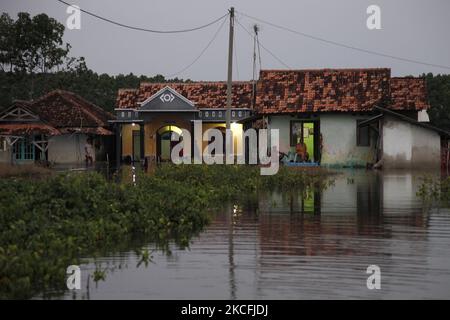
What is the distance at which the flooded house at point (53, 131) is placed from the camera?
44.8 m

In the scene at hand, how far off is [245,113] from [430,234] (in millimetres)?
36207

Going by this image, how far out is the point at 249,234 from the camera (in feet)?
45.0

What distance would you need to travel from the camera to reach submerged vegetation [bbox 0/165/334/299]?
9328 mm

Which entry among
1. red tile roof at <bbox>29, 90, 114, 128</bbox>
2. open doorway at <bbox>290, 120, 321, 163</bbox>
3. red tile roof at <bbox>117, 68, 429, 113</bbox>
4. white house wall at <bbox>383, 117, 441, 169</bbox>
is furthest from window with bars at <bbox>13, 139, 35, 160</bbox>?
white house wall at <bbox>383, 117, 441, 169</bbox>

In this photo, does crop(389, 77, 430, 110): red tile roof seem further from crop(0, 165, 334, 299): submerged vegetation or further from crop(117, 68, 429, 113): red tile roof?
crop(0, 165, 334, 299): submerged vegetation

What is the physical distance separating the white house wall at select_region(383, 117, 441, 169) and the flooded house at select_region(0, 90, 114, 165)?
18.3 metres

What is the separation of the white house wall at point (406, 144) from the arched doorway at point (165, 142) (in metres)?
16.1

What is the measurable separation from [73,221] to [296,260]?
389 centimetres

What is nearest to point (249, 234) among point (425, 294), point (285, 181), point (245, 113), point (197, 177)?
point (425, 294)

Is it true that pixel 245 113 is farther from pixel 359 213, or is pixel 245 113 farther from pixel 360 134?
pixel 359 213

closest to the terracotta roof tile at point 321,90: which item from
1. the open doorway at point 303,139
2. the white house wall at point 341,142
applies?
the white house wall at point 341,142

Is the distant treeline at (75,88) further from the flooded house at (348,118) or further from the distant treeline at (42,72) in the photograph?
the flooded house at (348,118)

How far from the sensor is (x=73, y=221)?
41.8 feet

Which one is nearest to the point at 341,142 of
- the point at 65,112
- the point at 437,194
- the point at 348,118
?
the point at 348,118
